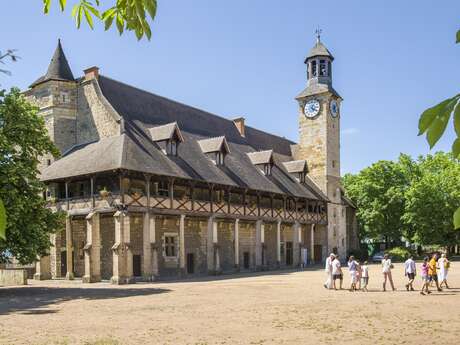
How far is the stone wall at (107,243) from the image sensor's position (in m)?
32.5

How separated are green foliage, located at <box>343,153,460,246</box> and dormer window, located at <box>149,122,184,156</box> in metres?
26.4

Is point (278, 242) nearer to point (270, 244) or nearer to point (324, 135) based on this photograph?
point (270, 244)

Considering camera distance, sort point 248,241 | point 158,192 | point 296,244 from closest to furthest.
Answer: point 158,192, point 248,241, point 296,244

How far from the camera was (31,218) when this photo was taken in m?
23.6

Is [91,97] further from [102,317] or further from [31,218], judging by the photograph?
[102,317]

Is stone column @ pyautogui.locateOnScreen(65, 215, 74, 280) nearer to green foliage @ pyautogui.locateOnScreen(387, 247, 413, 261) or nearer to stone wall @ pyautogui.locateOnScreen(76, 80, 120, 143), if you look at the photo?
stone wall @ pyautogui.locateOnScreen(76, 80, 120, 143)

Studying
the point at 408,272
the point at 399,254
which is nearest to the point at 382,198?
the point at 399,254

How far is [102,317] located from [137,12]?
43.7 ft

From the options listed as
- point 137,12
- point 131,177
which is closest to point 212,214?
point 131,177

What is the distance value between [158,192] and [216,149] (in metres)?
6.80

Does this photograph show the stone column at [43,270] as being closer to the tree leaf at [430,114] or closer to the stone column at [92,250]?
the stone column at [92,250]

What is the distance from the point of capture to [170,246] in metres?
34.5

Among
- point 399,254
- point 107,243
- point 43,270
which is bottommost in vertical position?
point 399,254

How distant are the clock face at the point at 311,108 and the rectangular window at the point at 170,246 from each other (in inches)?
854
